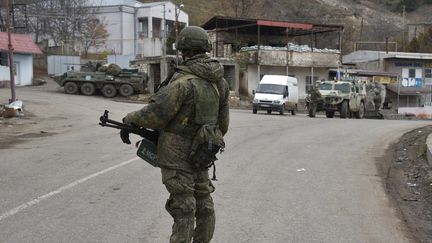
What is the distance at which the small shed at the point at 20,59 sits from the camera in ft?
132

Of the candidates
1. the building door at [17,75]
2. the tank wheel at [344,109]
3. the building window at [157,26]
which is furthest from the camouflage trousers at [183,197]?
the building window at [157,26]

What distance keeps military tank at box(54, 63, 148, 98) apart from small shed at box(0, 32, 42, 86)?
4259mm

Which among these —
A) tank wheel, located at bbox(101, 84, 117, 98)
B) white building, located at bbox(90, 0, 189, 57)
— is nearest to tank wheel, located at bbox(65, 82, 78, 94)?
tank wheel, located at bbox(101, 84, 117, 98)

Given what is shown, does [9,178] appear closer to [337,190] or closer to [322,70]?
[337,190]

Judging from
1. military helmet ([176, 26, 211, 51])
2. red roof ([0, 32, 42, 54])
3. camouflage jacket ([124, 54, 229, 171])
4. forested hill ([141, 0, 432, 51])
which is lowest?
camouflage jacket ([124, 54, 229, 171])

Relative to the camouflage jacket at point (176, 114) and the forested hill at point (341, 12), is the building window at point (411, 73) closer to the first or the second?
the forested hill at point (341, 12)

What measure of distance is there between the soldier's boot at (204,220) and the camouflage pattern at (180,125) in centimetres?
17

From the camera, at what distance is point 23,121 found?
21.9 metres

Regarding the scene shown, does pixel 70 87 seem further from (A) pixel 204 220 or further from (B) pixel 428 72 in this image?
(A) pixel 204 220

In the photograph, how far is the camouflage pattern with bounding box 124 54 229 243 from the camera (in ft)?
13.9

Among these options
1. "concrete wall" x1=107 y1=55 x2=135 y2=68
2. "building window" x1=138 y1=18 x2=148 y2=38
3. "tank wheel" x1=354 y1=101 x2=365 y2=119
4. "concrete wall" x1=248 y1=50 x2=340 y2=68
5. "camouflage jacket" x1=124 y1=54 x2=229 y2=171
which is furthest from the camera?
"building window" x1=138 y1=18 x2=148 y2=38

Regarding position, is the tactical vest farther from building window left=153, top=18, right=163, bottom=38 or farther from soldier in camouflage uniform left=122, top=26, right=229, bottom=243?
building window left=153, top=18, right=163, bottom=38

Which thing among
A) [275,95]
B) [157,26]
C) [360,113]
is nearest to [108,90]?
[275,95]

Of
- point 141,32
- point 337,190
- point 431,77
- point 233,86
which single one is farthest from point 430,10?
point 337,190
